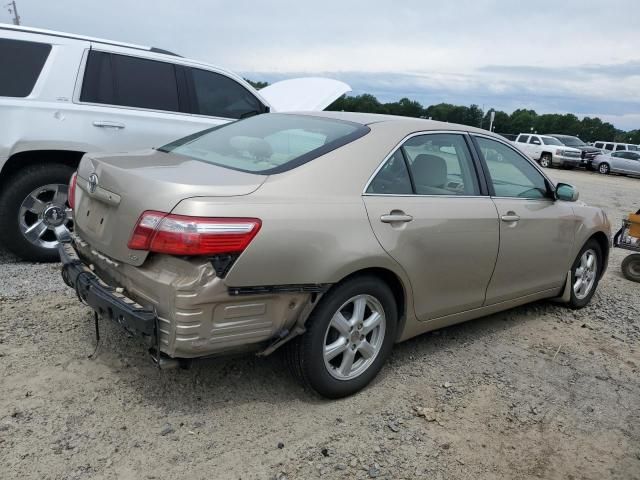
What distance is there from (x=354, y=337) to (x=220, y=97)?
393cm

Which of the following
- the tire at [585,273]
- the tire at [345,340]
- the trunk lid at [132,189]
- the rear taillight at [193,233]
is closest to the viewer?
the rear taillight at [193,233]

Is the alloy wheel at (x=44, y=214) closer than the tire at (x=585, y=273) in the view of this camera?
Yes

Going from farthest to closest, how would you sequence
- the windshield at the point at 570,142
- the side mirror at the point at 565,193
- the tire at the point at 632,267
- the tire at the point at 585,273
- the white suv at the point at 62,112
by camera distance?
1. the windshield at the point at 570,142
2. the tire at the point at 632,267
3. the tire at the point at 585,273
4. the white suv at the point at 62,112
5. the side mirror at the point at 565,193

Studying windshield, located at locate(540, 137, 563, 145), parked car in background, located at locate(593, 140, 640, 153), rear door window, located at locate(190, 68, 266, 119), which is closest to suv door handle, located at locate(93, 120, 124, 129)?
rear door window, located at locate(190, 68, 266, 119)

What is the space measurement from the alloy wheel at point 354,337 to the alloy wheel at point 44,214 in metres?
3.00

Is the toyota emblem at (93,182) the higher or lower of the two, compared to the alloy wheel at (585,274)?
higher

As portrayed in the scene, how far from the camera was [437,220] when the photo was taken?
3547 mm

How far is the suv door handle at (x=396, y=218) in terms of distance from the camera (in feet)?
10.7

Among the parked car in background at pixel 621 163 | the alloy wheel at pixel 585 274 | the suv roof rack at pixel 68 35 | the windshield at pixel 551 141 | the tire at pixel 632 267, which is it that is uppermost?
the suv roof rack at pixel 68 35

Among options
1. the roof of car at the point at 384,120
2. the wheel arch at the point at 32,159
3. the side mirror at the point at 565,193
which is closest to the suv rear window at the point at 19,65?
the wheel arch at the point at 32,159

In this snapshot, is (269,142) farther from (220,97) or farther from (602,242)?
(602,242)

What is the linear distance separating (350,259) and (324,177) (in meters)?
0.46

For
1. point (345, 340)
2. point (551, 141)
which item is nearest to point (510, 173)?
point (345, 340)

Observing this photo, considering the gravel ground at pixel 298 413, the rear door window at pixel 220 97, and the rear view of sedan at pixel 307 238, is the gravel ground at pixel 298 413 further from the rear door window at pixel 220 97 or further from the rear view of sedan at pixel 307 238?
the rear door window at pixel 220 97
